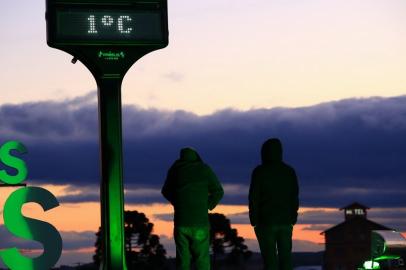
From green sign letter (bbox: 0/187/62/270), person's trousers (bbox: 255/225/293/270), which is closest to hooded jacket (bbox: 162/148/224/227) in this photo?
person's trousers (bbox: 255/225/293/270)

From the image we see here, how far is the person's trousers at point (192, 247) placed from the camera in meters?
15.5

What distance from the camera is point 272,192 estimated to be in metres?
15.4

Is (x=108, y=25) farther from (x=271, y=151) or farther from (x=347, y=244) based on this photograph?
(x=347, y=244)

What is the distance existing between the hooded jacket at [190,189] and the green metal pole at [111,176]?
274 centimetres

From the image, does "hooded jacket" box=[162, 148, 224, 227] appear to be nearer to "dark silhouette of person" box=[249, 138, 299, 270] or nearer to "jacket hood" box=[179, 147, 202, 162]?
"jacket hood" box=[179, 147, 202, 162]

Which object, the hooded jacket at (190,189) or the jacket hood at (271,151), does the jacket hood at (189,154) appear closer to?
the hooded jacket at (190,189)

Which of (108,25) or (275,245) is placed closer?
(275,245)

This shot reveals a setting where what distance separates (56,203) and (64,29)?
289 cm

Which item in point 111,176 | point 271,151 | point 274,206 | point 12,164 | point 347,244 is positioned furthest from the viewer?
point 347,244

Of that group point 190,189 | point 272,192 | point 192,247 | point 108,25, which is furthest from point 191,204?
point 108,25

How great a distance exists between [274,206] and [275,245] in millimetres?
577

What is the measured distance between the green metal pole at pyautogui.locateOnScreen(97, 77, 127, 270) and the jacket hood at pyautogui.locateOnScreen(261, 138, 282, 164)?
3753mm

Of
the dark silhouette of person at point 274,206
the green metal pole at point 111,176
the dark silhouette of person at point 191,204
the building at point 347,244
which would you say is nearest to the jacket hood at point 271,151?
the dark silhouette of person at point 274,206

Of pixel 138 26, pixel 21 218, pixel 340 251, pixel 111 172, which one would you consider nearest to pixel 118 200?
pixel 111 172
